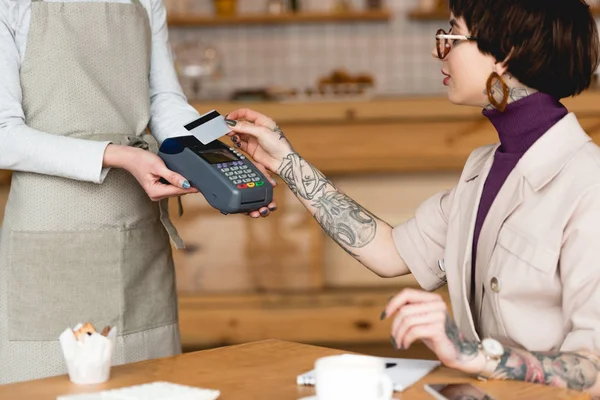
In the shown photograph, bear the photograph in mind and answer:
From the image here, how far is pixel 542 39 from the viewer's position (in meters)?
1.52

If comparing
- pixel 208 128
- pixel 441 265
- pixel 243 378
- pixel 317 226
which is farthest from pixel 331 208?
pixel 317 226

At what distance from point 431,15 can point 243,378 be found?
3520mm

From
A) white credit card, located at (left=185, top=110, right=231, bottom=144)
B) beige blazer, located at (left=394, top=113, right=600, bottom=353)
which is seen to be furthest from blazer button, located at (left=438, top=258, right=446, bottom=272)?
white credit card, located at (left=185, top=110, right=231, bottom=144)

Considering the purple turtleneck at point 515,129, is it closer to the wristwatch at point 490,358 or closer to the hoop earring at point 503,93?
the hoop earring at point 503,93

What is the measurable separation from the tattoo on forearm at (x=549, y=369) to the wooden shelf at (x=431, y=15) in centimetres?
335

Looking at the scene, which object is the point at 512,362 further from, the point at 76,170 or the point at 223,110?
the point at 223,110

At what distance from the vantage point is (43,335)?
70.4 inches

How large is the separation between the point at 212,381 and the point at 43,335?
66 cm

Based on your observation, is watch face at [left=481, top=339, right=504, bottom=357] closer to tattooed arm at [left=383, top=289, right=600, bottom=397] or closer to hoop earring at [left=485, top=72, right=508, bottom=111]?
tattooed arm at [left=383, top=289, right=600, bottom=397]

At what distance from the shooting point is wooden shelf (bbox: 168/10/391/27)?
4.47m

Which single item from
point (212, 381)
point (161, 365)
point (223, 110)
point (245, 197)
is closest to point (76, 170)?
point (245, 197)

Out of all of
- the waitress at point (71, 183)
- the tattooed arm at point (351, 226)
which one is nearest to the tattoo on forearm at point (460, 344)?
the tattooed arm at point (351, 226)

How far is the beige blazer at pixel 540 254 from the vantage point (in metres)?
1.37

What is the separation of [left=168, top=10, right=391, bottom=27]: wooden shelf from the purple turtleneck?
2.97 meters
